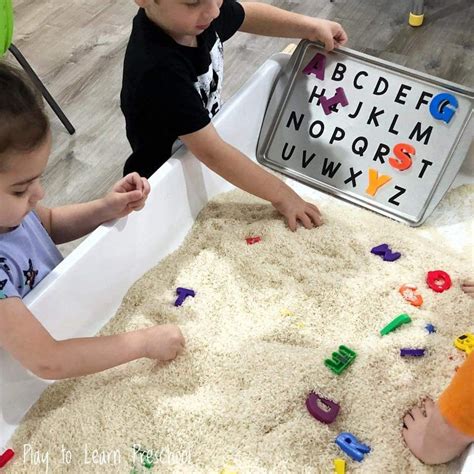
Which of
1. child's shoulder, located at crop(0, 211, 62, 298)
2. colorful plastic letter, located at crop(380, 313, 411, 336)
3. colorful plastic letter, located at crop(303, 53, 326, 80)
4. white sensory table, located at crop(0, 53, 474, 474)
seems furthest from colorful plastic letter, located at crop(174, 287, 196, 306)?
colorful plastic letter, located at crop(303, 53, 326, 80)

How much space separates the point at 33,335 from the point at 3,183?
0.71 feet

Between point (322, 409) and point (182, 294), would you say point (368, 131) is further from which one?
point (322, 409)

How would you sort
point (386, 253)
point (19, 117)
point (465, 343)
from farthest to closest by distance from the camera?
point (386, 253) → point (465, 343) → point (19, 117)

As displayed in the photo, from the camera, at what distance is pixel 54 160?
1.76 metres

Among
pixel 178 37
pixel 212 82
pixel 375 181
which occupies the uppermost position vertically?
pixel 178 37

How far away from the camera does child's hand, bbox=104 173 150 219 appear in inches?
42.6

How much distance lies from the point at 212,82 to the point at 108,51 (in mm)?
990

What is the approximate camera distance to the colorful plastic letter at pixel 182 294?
1124 mm

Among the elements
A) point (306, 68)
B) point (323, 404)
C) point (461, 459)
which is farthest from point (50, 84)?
point (461, 459)

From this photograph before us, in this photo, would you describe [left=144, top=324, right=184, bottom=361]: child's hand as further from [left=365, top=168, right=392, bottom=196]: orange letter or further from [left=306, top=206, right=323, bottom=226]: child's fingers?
[left=365, top=168, right=392, bottom=196]: orange letter

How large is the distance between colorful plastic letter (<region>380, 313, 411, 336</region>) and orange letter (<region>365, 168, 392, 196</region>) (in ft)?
1.21

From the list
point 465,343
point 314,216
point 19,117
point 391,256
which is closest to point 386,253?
point 391,256

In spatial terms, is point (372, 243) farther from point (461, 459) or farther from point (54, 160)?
point (54, 160)

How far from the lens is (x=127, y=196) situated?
1083mm
